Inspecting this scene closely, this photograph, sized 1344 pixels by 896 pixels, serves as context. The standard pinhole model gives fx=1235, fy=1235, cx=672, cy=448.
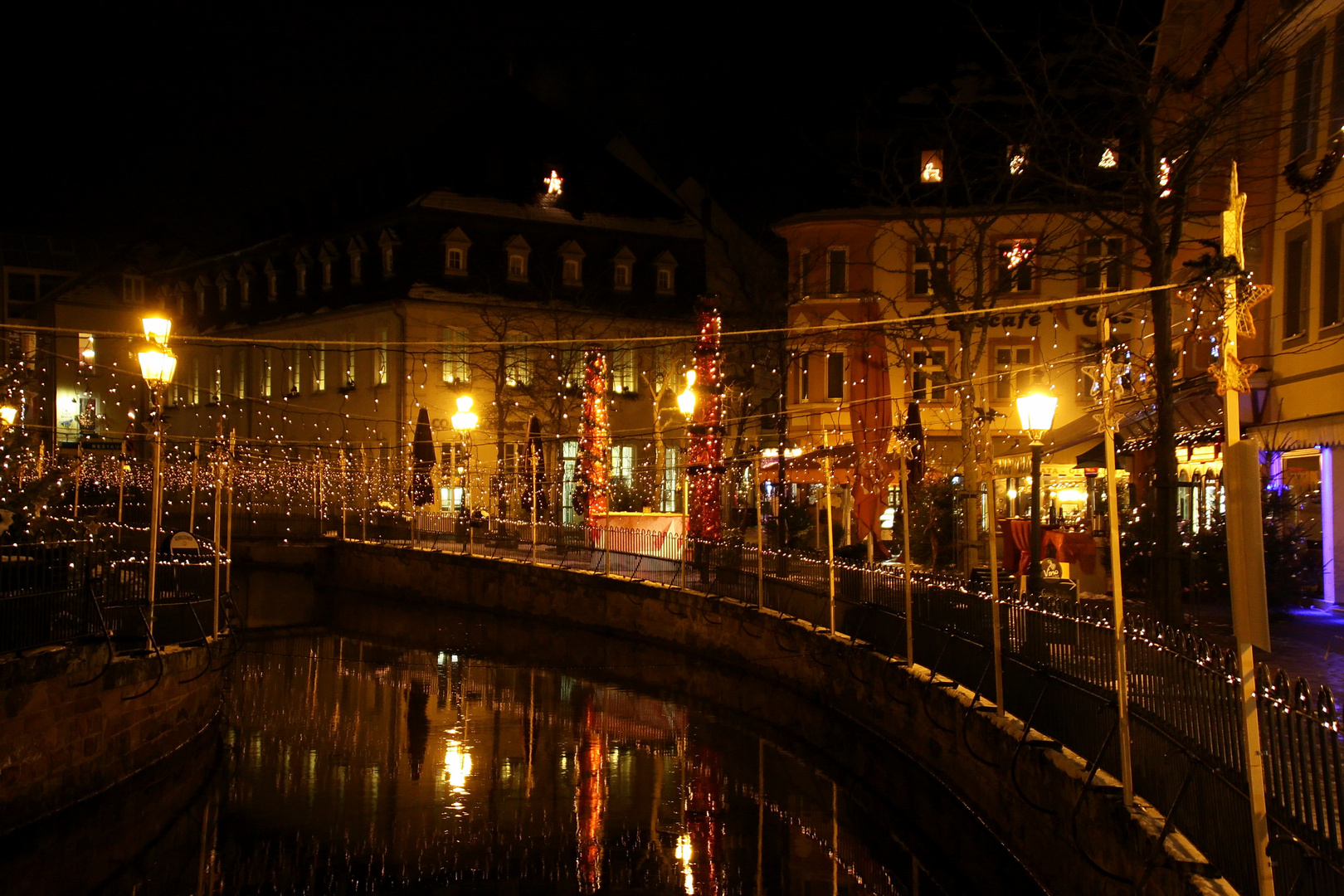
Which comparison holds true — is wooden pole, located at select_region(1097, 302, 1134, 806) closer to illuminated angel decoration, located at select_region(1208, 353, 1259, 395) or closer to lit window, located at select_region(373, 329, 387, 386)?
illuminated angel decoration, located at select_region(1208, 353, 1259, 395)

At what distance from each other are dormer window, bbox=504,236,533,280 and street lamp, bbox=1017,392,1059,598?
103ft

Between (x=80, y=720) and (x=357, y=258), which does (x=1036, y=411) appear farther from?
(x=357, y=258)

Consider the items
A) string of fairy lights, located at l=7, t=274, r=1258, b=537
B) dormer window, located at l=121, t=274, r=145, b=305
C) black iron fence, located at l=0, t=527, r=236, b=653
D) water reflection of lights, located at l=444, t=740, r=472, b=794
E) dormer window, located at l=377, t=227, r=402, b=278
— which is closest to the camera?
black iron fence, located at l=0, t=527, r=236, b=653

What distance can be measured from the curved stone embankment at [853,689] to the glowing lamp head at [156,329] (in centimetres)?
896

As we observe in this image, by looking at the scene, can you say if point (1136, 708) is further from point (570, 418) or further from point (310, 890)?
point (570, 418)

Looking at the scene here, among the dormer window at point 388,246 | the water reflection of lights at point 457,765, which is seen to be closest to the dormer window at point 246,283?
the dormer window at point 388,246

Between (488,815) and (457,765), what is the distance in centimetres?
243

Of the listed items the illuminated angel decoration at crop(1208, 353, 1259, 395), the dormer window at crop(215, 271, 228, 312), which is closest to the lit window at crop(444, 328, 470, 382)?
the dormer window at crop(215, 271, 228, 312)

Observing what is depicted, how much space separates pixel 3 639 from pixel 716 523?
57.0 feet

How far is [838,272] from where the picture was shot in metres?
34.0

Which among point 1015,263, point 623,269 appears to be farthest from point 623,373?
point 1015,263

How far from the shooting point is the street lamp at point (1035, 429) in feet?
46.9

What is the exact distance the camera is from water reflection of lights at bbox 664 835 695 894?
10203 mm

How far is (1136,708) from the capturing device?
307 inches
